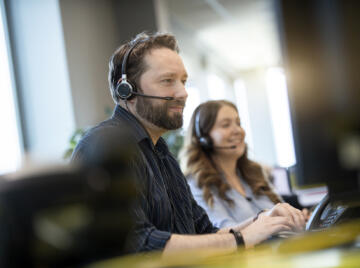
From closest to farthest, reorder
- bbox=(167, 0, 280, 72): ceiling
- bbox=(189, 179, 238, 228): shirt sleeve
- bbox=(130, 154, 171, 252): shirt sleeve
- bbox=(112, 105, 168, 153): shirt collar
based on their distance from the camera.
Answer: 1. bbox=(130, 154, 171, 252): shirt sleeve
2. bbox=(112, 105, 168, 153): shirt collar
3. bbox=(189, 179, 238, 228): shirt sleeve
4. bbox=(167, 0, 280, 72): ceiling

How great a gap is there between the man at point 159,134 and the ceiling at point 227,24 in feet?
11.5

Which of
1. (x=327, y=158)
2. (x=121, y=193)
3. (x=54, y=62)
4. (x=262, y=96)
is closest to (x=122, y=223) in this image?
(x=121, y=193)

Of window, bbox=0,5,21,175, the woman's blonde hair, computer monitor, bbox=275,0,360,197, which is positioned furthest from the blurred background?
computer monitor, bbox=275,0,360,197

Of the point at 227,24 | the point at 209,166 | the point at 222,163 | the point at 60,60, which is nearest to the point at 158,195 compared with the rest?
the point at 209,166

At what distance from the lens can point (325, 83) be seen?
2.06 ft

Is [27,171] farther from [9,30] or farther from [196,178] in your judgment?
[9,30]

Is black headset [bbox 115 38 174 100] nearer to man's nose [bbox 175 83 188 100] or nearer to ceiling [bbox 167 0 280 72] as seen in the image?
man's nose [bbox 175 83 188 100]

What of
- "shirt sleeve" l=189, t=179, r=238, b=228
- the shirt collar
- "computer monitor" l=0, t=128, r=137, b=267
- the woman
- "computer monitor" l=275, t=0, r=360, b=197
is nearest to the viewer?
"computer monitor" l=0, t=128, r=137, b=267

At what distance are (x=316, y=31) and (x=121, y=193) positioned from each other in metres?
0.33

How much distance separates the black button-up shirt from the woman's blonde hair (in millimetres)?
601

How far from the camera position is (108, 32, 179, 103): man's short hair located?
157 centimetres

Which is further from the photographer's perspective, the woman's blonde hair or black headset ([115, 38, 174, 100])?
the woman's blonde hair

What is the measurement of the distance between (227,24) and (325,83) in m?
6.91

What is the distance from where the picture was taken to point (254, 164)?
247 cm
